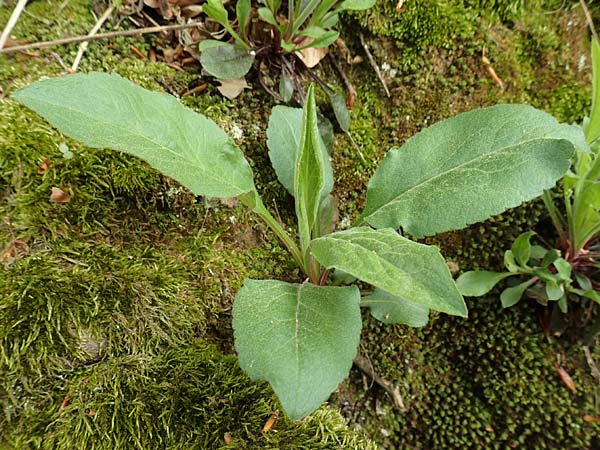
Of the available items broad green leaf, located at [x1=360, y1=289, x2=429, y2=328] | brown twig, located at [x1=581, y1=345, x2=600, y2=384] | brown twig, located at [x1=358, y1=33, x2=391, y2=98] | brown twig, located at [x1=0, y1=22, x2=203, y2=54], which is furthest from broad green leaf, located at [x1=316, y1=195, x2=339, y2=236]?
brown twig, located at [x1=581, y1=345, x2=600, y2=384]

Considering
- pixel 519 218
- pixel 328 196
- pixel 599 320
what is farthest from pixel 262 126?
pixel 599 320

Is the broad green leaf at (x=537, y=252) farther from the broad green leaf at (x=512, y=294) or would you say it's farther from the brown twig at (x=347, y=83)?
the brown twig at (x=347, y=83)

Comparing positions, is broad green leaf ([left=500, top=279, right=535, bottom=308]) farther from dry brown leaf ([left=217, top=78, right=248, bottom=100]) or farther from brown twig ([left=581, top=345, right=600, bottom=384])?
dry brown leaf ([left=217, top=78, right=248, bottom=100])

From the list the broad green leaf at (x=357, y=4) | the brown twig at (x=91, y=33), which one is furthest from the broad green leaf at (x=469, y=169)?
the brown twig at (x=91, y=33)

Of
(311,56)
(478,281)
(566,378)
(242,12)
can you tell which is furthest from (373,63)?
(566,378)

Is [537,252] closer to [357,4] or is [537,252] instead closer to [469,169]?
A: [469,169]

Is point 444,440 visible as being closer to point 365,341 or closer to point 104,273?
point 365,341
